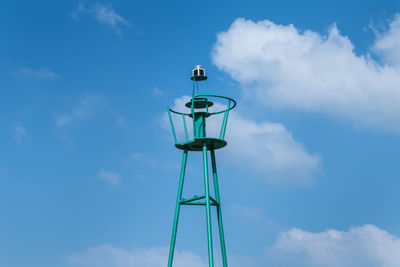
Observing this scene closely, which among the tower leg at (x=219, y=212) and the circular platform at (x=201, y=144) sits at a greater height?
the circular platform at (x=201, y=144)

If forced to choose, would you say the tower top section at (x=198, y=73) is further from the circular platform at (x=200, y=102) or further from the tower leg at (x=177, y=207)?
the tower leg at (x=177, y=207)

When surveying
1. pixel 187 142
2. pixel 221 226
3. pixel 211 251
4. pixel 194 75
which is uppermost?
pixel 194 75

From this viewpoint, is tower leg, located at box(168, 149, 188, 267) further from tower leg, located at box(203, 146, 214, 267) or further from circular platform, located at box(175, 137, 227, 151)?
tower leg, located at box(203, 146, 214, 267)

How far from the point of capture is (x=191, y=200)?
39.0 m

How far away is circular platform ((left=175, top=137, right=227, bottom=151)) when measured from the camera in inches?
1542

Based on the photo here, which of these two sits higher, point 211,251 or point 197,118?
point 197,118

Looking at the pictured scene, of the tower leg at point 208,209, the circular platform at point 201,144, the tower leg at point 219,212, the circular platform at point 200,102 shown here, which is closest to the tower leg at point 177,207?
the circular platform at point 201,144

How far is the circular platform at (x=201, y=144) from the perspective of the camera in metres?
39.2

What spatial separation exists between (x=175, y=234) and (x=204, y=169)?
12.9 feet

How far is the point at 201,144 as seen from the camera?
3966 centimetres

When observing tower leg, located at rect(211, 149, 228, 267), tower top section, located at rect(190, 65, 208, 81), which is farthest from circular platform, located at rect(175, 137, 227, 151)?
tower top section, located at rect(190, 65, 208, 81)

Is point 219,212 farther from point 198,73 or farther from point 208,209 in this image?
point 198,73

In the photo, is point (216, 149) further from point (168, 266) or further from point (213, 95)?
point (168, 266)

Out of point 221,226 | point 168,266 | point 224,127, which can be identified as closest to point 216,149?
point 224,127
